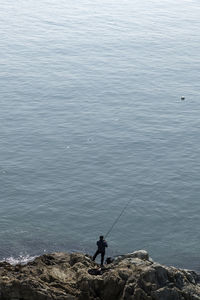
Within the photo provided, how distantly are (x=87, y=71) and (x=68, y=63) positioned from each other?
18.6 feet

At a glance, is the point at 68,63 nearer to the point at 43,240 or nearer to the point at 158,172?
the point at 158,172

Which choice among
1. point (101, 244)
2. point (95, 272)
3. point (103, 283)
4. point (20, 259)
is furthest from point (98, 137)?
point (103, 283)

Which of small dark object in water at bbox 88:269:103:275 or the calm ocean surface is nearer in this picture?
small dark object in water at bbox 88:269:103:275

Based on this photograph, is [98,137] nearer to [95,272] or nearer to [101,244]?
[101,244]

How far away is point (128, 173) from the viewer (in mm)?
71750

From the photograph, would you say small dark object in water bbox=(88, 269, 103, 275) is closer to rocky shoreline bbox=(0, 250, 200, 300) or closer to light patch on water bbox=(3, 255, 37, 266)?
rocky shoreline bbox=(0, 250, 200, 300)

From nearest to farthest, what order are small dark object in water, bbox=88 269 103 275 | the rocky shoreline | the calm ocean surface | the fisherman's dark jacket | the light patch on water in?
the rocky shoreline → small dark object in water, bbox=88 269 103 275 → the fisherman's dark jacket → the light patch on water → the calm ocean surface

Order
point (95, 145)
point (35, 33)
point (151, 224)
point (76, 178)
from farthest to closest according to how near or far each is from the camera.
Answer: point (35, 33) → point (95, 145) → point (76, 178) → point (151, 224)

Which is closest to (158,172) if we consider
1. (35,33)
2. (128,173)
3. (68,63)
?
(128,173)

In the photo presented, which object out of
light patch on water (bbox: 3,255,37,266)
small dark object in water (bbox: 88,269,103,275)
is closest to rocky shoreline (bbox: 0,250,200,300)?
small dark object in water (bbox: 88,269,103,275)

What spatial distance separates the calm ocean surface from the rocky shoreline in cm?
1848

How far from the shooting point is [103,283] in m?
36.1

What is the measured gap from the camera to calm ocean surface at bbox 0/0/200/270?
197ft

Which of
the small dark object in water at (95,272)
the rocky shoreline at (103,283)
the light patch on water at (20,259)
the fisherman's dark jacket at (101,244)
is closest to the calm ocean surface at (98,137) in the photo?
the light patch on water at (20,259)
